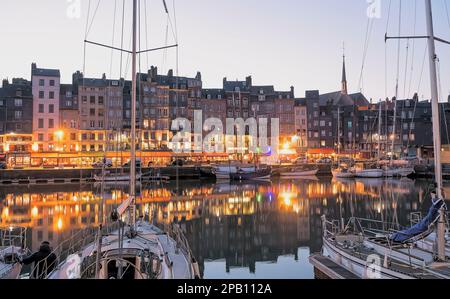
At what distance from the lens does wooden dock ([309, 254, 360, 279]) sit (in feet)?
38.4

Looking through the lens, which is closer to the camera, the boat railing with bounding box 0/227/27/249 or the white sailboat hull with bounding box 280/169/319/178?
the boat railing with bounding box 0/227/27/249

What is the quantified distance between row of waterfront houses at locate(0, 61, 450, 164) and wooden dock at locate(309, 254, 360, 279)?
54.0m

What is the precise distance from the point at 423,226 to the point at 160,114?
82154mm

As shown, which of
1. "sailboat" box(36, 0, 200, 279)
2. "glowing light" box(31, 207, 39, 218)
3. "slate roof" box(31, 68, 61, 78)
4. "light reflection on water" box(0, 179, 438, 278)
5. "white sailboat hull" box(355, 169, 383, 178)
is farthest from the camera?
"slate roof" box(31, 68, 61, 78)

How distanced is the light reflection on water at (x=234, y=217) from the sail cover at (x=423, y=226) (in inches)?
99.7

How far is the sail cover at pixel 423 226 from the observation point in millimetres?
11066

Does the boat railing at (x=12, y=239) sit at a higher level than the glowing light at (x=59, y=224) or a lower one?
higher

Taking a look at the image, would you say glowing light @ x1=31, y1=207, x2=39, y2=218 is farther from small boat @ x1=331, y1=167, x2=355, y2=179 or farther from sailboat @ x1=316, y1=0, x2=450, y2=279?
small boat @ x1=331, y1=167, x2=355, y2=179

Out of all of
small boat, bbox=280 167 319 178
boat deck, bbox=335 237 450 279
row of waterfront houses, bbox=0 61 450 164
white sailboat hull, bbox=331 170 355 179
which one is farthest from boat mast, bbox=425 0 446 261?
small boat, bbox=280 167 319 178

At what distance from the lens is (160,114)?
9031 centimetres

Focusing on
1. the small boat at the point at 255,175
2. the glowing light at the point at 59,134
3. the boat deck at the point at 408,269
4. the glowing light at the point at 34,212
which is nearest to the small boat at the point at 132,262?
the boat deck at the point at 408,269

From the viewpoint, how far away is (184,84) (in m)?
94.7

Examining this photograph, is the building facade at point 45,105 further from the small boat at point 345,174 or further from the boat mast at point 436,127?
the boat mast at point 436,127
